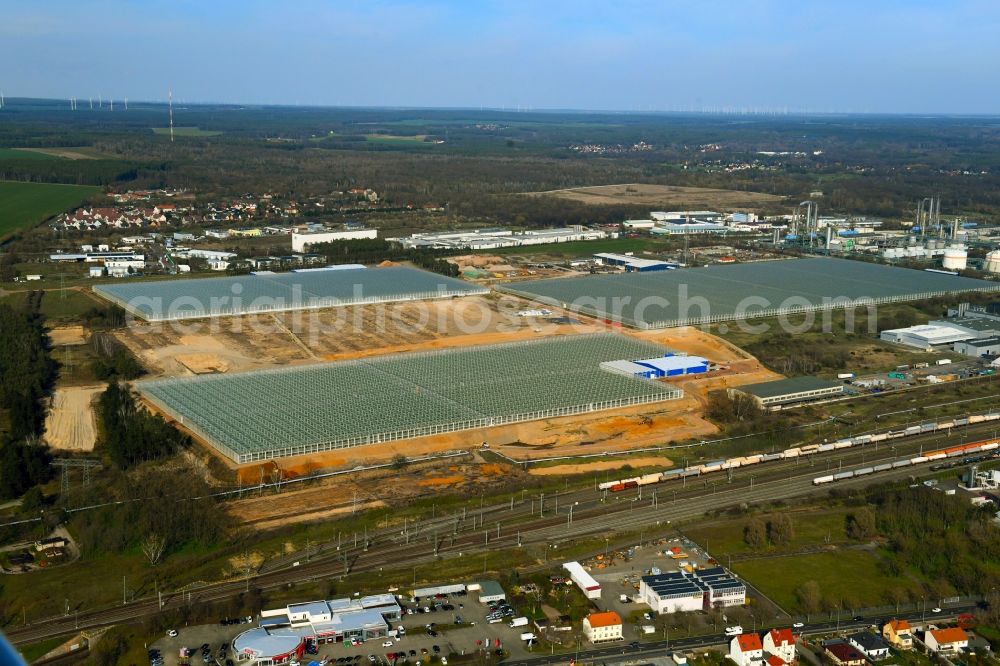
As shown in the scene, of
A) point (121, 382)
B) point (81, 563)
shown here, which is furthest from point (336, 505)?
point (121, 382)

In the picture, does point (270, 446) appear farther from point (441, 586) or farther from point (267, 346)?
point (267, 346)

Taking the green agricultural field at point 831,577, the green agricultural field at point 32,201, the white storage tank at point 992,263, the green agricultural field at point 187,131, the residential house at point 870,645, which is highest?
the green agricultural field at point 187,131

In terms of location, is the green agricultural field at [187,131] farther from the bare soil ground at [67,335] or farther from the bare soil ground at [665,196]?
the bare soil ground at [67,335]

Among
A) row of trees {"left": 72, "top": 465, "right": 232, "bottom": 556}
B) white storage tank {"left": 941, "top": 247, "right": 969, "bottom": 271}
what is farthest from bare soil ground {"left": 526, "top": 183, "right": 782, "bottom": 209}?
row of trees {"left": 72, "top": 465, "right": 232, "bottom": 556}

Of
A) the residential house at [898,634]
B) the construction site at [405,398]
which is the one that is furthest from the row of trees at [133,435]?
the residential house at [898,634]

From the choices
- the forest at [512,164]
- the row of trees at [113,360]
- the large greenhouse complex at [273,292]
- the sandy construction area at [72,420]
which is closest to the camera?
the sandy construction area at [72,420]

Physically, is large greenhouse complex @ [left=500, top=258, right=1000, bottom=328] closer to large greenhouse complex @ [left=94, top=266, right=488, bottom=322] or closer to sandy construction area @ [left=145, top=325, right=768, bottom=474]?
large greenhouse complex @ [left=94, top=266, right=488, bottom=322]
